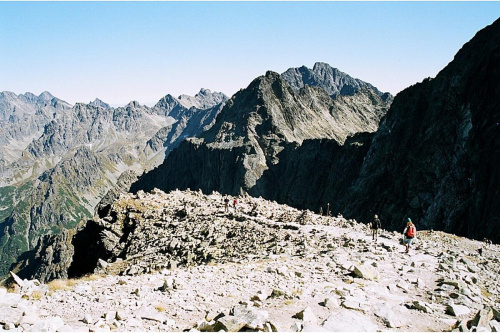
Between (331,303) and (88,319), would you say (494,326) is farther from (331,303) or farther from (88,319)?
(88,319)

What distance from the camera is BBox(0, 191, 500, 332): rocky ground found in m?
11.1

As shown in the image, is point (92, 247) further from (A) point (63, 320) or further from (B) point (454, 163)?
(B) point (454, 163)

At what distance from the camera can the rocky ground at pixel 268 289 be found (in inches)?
437

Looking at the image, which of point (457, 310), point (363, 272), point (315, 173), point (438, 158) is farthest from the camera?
point (315, 173)

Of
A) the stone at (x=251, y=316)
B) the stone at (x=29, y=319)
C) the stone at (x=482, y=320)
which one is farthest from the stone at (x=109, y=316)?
the stone at (x=482, y=320)

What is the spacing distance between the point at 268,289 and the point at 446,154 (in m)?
107

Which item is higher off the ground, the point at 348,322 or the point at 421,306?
the point at 421,306

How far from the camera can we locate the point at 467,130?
98.9 m

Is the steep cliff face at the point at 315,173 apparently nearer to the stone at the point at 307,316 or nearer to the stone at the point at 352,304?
the stone at the point at 352,304

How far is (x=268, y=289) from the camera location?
14.8 meters

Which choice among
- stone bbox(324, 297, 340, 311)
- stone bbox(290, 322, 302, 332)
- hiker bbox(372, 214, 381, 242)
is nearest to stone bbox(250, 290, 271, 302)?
stone bbox(324, 297, 340, 311)

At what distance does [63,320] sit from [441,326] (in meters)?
12.3

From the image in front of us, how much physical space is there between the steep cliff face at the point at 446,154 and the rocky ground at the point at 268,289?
62176 millimetres

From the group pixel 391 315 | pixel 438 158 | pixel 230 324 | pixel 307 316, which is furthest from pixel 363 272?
pixel 438 158
